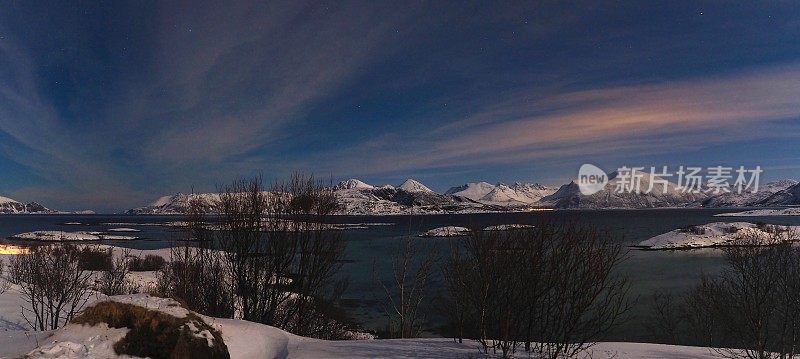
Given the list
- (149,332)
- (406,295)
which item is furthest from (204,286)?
(406,295)

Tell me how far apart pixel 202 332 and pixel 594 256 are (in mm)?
9428

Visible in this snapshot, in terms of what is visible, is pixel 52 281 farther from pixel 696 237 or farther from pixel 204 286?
pixel 696 237

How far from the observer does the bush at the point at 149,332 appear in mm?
8719

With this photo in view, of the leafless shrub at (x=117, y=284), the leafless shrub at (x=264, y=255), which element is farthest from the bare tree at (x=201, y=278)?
the leafless shrub at (x=117, y=284)

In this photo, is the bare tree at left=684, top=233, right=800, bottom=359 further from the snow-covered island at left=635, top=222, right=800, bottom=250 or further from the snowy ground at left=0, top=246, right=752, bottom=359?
the snow-covered island at left=635, top=222, right=800, bottom=250

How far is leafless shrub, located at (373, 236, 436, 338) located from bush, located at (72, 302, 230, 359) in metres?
11.5

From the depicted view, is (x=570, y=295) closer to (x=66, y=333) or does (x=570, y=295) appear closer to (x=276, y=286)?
(x=66, y=333)

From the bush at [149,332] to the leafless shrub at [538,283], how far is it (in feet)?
23.3

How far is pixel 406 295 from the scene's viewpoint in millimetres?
39688

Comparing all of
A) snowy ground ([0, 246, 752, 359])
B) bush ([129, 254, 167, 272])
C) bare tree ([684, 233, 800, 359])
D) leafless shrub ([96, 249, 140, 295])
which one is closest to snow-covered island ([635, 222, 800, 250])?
bare tree ([684, 233, 800, 359])

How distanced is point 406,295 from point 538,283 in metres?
29.1

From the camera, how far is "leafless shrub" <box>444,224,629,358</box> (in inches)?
439

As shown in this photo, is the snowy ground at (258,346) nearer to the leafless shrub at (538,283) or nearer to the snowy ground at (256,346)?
the snowy ground at (256,346)

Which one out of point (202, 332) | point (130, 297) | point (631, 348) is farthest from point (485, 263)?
point (130, 297)
